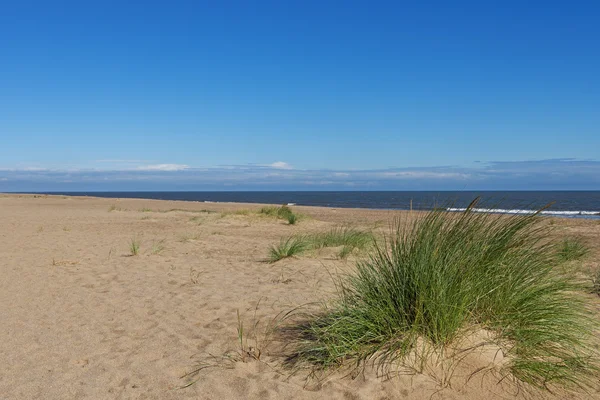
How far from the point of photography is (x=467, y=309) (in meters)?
3.91

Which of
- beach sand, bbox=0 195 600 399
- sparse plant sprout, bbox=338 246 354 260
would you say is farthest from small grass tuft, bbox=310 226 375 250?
beach sand, bbox=0 195 600 399

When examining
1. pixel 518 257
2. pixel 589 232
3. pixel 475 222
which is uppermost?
pixel 475 222

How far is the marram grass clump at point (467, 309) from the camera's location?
381 centimetres

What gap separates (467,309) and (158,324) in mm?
3264

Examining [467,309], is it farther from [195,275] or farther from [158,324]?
[195,275]

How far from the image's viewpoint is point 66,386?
397 centimetres

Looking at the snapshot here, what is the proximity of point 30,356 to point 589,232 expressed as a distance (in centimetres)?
1833

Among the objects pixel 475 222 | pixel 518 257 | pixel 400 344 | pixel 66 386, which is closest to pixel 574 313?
pixel 518 257

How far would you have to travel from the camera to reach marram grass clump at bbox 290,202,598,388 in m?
3.81

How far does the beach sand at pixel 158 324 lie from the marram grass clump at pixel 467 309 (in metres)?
0.24

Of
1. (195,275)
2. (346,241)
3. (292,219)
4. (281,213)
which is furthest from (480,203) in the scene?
(281,213)

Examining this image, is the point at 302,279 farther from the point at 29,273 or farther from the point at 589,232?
the point at 589,232

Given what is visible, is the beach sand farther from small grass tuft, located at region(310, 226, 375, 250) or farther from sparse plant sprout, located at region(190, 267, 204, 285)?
small grass tuft, located at region(310, 226, 375, 250)

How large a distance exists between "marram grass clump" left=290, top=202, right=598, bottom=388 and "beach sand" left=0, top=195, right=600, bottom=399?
24 centimetres
